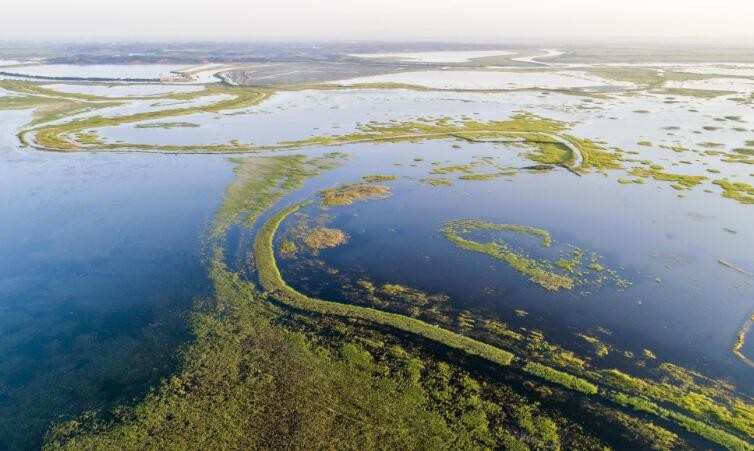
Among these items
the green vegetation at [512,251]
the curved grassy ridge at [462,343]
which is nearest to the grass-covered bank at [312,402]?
the curved grassy ridge at [462,343]

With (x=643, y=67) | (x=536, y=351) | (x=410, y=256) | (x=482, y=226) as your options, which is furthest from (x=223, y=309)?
(x=643, y=67)

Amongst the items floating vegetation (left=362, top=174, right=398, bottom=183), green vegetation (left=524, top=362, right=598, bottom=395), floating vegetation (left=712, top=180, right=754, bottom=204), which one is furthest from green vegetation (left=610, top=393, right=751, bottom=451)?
floating vegetation (left=712, top=180, right=754, bottom=204)

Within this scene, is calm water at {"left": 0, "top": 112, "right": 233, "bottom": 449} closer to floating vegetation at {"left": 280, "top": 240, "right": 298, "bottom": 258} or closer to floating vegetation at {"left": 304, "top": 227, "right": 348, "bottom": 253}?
floating vegetation at {"left": 280, "top": 240, "right": 298, "bottom": 258}

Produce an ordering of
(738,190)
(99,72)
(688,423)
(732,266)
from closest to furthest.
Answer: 1. (688,423)
2. (732,266)
3. (738,190)
4. (99,72)

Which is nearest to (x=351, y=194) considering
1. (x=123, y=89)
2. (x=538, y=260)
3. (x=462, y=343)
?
(x=538, y=260)

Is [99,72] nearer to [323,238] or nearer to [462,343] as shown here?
[323,238]

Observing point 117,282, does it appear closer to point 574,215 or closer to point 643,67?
point 574,215

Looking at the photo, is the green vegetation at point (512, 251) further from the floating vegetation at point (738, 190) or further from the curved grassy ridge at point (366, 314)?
the floating vegetation at point (738, 190)
